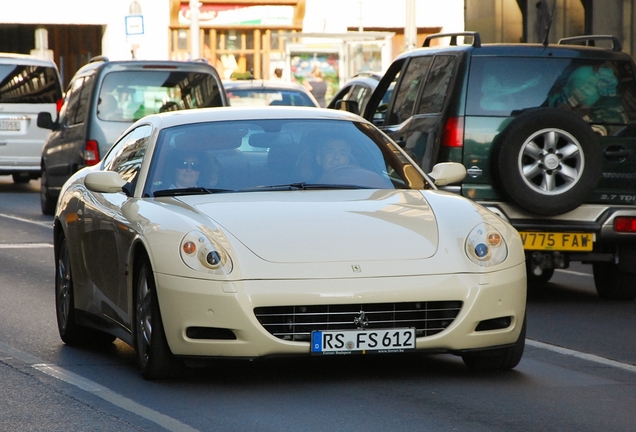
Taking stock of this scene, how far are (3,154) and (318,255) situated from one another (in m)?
16.7

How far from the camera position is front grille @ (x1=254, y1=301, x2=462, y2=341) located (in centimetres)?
664

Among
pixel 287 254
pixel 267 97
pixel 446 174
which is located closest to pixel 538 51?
pixel 446 174

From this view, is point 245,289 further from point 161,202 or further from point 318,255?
point 161,202

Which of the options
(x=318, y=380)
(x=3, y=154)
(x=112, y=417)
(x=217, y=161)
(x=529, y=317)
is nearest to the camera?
(x=112, y=417)

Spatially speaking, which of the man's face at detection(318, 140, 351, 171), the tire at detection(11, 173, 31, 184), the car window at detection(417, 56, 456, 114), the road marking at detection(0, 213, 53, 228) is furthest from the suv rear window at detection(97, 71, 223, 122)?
the tire at detection(11, 173, 31, 184)

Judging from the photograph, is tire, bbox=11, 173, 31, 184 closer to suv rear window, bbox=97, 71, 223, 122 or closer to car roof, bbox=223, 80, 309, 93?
car roof, bbox=223, 80, 309, 93

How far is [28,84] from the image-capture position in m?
23.2

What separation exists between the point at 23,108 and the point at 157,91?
7345 millimetres

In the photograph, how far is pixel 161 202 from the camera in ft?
24.3

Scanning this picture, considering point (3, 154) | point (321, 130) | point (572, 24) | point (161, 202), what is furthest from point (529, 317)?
point (572, 24)

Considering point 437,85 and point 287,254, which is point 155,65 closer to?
point 437,85

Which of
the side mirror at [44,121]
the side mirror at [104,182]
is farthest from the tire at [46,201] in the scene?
the side mirror at [104,182]

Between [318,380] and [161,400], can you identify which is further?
[318,380]

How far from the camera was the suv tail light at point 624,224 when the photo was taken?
1053cm
